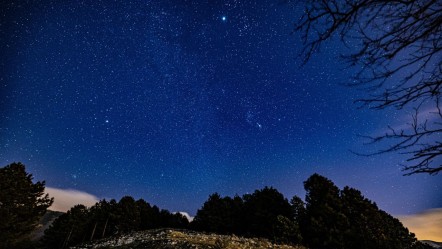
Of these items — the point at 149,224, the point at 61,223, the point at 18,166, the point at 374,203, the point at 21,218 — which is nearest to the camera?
the point at 21,218

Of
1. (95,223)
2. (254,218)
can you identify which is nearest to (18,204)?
(95,223)

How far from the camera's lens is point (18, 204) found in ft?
98.4

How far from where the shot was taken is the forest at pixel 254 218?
87.8 ft

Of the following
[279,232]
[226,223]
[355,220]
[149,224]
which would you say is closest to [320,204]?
[355,220]

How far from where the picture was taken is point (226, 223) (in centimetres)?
4278

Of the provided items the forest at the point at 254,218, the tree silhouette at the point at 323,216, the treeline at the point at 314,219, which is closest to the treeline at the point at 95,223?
the forest at the point at 254,218

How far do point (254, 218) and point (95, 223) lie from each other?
107ft

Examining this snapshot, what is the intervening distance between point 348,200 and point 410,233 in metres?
8.57

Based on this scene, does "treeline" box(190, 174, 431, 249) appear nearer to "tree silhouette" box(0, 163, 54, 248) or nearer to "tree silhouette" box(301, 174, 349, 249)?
"tree silhouette" box(301, 174, 349, 249)

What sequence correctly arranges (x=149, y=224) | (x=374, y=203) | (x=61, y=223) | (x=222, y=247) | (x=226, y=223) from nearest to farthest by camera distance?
(x=222, y=247) → (x=374, y=203) → (x=226, y=223) → (x=61, y=223) → (x=149, y=224)

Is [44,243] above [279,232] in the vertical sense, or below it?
below

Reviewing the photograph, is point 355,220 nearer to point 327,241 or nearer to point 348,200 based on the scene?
point 348,200

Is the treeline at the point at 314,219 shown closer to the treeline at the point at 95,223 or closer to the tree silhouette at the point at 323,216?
the tree silhouette at the point at 323,216

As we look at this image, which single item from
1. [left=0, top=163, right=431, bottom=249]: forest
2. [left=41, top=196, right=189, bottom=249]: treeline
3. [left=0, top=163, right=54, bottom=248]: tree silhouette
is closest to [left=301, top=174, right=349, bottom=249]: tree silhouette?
[left=0, top=163, right=431, bottom=249]: forest
